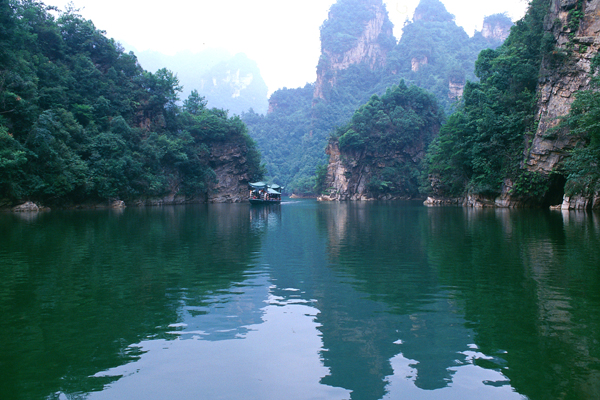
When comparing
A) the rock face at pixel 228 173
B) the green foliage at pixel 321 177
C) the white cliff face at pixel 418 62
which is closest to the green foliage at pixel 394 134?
the green foliage at pixel 321 177

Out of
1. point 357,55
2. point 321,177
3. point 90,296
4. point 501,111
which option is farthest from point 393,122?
point 357,55

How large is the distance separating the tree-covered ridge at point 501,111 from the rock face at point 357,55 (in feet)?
276

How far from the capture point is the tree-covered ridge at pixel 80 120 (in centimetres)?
3119

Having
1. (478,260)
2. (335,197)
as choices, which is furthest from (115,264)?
(335,197)

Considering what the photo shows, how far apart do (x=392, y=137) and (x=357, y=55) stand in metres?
68.8

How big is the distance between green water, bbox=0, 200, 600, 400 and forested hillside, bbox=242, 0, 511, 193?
8480cm

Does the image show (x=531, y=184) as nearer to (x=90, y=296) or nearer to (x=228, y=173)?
(x=90, y=296)

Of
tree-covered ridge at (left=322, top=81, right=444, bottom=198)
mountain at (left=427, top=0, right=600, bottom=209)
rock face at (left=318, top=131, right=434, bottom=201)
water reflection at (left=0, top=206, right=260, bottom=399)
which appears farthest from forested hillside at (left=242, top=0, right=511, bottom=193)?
water reflection at (left=0, top=206, right=260, bottom=399)

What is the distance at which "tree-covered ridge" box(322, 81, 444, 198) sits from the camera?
70.1 metres

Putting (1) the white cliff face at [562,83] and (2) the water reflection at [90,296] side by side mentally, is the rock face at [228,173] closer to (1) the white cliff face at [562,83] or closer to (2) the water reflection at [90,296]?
(1) the white cliff face at [562,83]

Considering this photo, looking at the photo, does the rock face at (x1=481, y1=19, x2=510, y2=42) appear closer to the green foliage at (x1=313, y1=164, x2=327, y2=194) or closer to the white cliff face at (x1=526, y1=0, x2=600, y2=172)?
the green foliage at (x1=313, y1=164, x2=327, y2=194)

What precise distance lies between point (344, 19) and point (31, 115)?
124 meters

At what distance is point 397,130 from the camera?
231ft

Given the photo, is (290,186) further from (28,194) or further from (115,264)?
(115,264)
